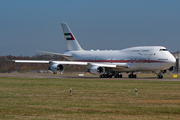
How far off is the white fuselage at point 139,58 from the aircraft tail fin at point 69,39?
22.3 feet

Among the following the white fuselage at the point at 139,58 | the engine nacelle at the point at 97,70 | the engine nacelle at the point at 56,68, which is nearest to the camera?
the white fuselage at the point at 139,58

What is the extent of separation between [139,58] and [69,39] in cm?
2167

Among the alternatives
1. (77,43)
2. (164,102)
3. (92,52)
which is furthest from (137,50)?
(164,102)

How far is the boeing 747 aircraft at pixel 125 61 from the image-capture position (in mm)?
55719

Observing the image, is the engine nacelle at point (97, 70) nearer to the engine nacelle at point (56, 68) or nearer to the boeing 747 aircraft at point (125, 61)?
the boeing 747 aircraft at point (125, 61)

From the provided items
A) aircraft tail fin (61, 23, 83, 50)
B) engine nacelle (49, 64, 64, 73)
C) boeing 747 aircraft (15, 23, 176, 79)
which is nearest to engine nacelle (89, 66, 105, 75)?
boeing 747 aircraft (15, 23, 176, 79)

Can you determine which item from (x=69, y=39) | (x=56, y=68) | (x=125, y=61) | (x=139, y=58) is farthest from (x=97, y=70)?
(x=69, y=39)

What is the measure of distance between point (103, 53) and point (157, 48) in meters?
13.1

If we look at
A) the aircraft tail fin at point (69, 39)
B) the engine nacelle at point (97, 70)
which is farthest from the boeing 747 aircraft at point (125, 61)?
the aircraft tail fin at point (69, 39)

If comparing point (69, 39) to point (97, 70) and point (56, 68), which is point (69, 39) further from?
point (97, 70)

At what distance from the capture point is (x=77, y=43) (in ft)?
242

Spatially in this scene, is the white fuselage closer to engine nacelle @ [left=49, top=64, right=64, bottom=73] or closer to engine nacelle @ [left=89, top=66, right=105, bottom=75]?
engine nacelle @ [left=89, top=66, right=105, bottom=75]

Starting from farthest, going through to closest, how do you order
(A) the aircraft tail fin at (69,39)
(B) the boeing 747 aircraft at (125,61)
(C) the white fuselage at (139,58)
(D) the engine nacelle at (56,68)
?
(A) the aircraft tail fin at (69,39) < (D) the engine nacelle at (56,68) < (B) the boeing 747 aircraft at (125,61) < (C) the white fuselage at (139,58)

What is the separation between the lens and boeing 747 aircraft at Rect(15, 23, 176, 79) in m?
55.7
